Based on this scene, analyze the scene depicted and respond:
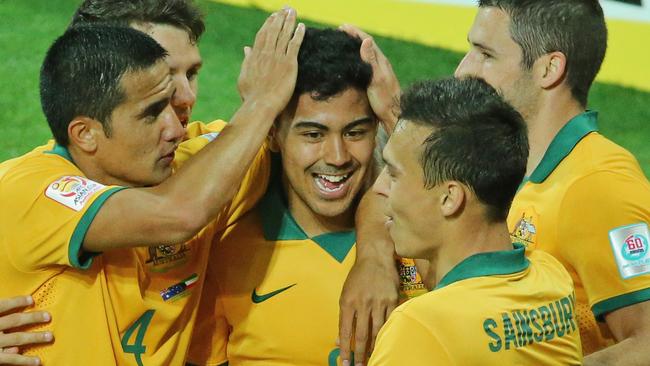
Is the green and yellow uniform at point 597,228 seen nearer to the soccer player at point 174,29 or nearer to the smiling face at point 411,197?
the smiling face at point 411,197

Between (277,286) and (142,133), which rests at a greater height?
(142,133)

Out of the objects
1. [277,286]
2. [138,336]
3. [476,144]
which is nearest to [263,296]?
[277,286]

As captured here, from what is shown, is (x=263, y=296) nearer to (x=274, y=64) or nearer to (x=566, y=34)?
(x=274, y=64)

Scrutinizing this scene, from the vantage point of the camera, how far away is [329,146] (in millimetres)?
3791

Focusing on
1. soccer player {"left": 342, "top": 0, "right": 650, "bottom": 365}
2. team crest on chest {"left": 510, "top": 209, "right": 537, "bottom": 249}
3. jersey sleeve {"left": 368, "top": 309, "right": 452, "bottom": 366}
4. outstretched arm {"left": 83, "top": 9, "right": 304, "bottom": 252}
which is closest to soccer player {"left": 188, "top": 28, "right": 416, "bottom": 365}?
outstretched arm {"left": 83, "top": 9, "right": 304, "bottom": 252}

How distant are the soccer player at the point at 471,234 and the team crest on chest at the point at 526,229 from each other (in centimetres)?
42

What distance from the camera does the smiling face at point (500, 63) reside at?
12.8 feet

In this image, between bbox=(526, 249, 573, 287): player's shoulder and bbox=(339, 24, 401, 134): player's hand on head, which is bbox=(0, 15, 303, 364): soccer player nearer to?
bbox=(339, 24, 401, 134): player's hand on head

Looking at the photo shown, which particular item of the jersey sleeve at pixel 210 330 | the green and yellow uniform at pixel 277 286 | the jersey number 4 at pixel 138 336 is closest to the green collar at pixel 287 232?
the green and yellow uniform at pixel 277 286

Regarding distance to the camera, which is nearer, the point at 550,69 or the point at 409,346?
the point at 409,346

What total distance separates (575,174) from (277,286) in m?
1.07

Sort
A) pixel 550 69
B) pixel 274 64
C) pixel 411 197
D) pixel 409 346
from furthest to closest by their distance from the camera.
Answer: pixel 550 69, pixel 274 64, pixel 411 197, pixel 409 346

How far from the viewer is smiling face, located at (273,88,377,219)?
3.79 metres

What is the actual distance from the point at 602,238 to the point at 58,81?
1.75 m
